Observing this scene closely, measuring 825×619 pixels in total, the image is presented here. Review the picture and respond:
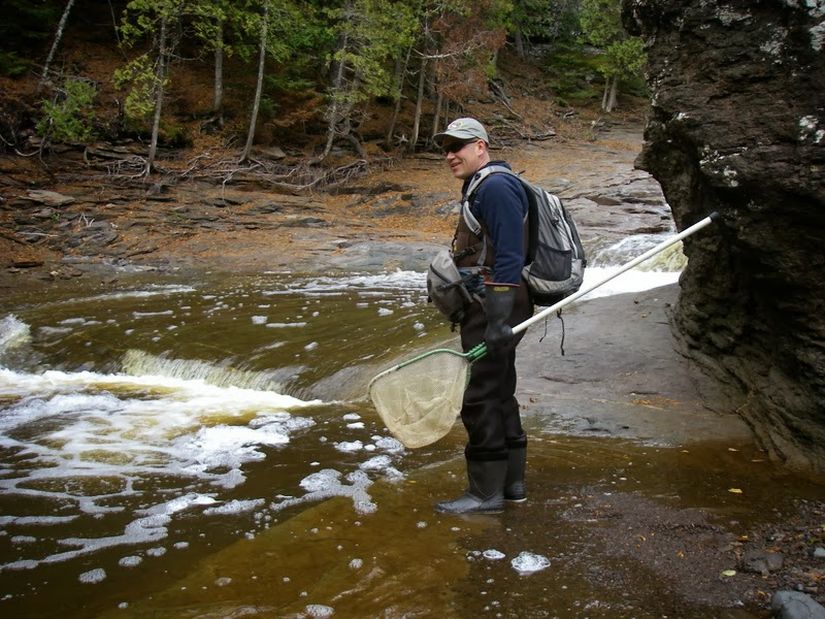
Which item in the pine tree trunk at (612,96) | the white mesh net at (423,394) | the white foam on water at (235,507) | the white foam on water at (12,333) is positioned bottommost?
the white foam on water at (12,333)

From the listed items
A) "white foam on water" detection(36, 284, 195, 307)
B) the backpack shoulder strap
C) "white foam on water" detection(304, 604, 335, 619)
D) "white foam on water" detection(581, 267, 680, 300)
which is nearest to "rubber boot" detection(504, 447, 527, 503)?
the backpack shoulder strap

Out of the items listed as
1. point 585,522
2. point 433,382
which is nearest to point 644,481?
point 585,522

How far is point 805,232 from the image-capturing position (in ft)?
15.6

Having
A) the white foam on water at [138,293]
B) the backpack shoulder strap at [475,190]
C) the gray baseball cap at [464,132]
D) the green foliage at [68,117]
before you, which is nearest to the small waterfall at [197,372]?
the white foam on water at [138,293]

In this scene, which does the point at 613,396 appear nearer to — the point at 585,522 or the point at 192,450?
the point at 585,522

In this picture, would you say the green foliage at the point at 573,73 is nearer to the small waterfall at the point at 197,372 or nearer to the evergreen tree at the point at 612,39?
the evergreen tree at the point at 612,39

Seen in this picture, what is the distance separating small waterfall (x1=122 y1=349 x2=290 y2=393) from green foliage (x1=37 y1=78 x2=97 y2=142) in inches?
507

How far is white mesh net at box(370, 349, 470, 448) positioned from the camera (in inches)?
164

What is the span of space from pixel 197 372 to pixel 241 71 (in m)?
21.4

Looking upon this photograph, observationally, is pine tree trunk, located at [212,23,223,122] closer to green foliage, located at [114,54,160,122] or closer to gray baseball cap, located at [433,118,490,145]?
green foliage, located at [114,54,160,122]

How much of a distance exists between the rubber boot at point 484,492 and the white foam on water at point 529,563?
597 mm

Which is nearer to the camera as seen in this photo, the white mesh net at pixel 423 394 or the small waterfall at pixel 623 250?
the white mesh net at pixel 423 394

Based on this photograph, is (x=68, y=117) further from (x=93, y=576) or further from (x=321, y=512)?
(x=93, y=576)

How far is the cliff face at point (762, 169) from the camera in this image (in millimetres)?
4598
